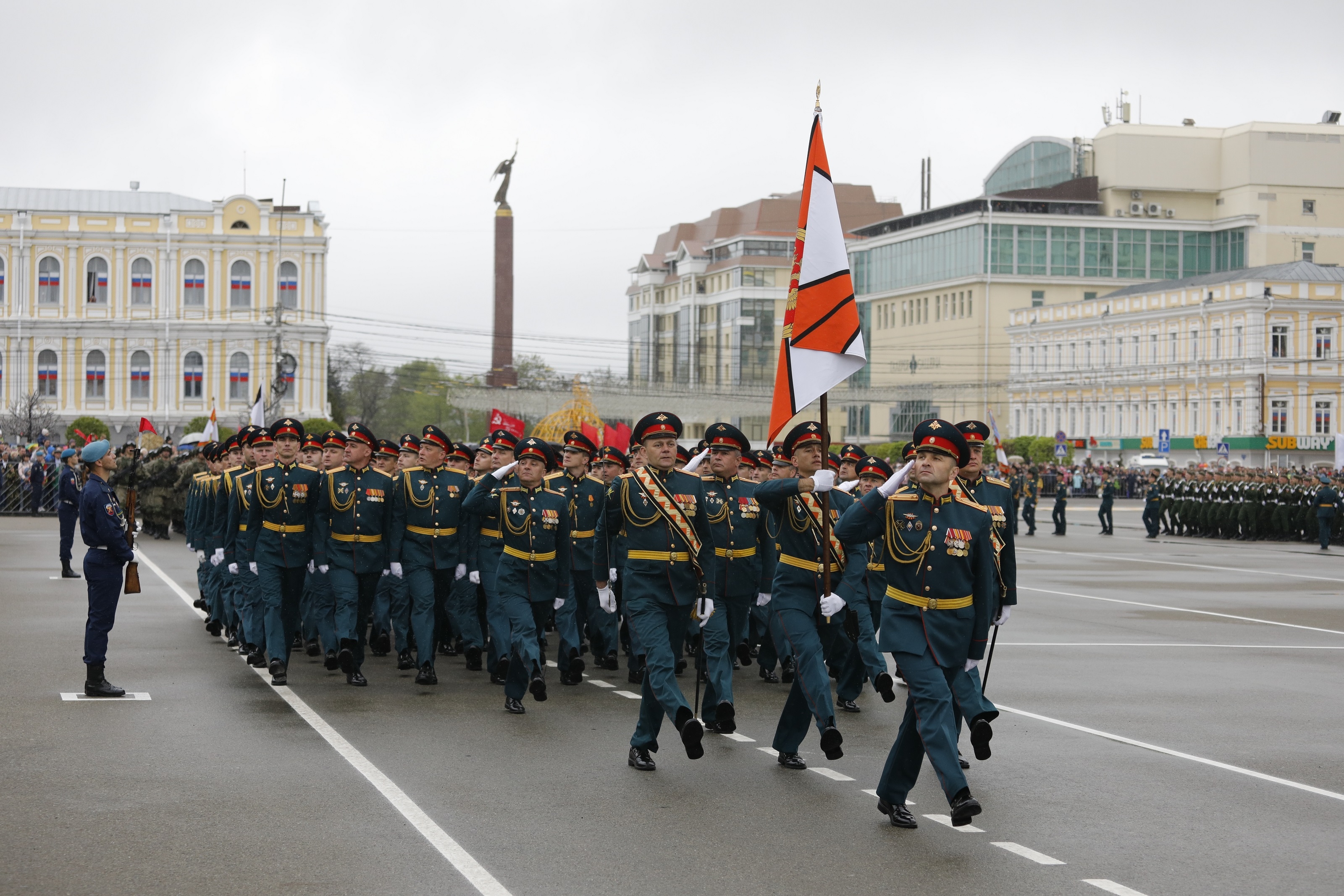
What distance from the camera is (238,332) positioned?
91.8m

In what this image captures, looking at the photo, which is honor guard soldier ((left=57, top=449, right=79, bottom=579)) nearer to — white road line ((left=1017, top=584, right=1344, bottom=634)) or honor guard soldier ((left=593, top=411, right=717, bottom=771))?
honor guard soldier ((left=593, top=411, right=717, bottom=771))

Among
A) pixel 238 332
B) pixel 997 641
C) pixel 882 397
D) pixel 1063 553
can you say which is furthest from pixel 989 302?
pixel 997 641

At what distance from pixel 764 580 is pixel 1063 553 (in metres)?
24.3

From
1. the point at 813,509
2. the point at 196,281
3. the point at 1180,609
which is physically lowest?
the point at 1180,609

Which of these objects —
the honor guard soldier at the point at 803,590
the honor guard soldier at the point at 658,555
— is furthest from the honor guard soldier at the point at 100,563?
the honor guard soldier at the point at 803,590

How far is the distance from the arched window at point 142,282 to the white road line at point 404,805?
3347 inches

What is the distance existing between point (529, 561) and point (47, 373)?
87096mm

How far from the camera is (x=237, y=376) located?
302 feet

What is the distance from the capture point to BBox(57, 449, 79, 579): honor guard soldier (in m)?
15.0

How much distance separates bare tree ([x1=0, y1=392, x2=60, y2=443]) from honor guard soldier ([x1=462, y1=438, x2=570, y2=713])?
2295 inches

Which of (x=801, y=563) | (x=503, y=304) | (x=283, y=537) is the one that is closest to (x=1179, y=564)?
(x=283, y=537)

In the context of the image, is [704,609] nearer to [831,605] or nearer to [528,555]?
[831,605]

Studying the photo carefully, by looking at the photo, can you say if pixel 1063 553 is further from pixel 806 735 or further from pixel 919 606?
pixel 919 606

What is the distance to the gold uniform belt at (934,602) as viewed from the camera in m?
7.66
